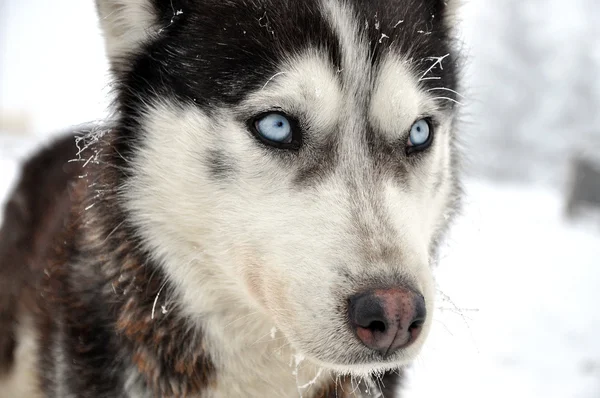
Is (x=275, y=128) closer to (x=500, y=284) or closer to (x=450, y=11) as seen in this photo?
(x=450, y=11)

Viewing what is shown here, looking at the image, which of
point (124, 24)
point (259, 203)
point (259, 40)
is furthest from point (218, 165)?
point (124, 24)

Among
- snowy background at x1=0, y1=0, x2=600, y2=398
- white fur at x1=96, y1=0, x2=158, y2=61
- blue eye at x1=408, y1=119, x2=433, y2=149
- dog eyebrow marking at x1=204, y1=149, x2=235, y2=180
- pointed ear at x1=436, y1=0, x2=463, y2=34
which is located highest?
pointed ear at x1=436, y1=0, x2=463, y2=34

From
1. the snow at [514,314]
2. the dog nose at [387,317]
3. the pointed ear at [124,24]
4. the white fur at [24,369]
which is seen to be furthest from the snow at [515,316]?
the white fur at [24,369]

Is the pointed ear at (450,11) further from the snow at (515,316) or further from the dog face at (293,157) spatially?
the snow at (515,316)

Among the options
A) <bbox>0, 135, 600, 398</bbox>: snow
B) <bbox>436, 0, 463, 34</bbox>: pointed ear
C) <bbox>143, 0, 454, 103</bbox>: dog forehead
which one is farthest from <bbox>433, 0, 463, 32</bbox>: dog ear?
<bbox>0, 135, 600, 398</bbox>: snow

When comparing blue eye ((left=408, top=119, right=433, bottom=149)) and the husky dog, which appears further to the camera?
blue eye ((left=408, top=119, right=433, bottom=149))

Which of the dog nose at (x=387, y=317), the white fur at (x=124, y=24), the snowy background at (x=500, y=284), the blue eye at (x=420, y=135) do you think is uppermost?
the white fur at (x=124, y=24)

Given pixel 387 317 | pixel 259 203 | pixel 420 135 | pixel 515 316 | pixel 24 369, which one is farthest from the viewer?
pixel 515 316

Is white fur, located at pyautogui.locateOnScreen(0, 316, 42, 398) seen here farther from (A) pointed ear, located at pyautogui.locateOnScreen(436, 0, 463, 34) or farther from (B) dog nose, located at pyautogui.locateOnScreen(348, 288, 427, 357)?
(A) pointed ear, located at pyautogui.locateOnScreen(436, 0, 463, 34)
